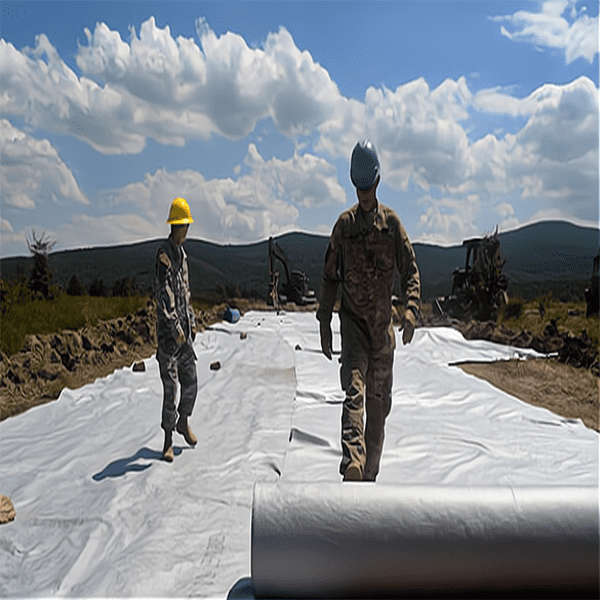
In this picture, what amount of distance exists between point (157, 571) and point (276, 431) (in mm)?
2113

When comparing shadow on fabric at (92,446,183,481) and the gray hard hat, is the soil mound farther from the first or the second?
the gray hard hat

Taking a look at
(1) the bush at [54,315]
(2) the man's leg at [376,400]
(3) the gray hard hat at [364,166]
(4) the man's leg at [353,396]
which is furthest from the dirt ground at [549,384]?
(1) the bush at [54,315]

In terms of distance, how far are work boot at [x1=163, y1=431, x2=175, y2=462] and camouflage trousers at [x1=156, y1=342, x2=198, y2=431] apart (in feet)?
0.16

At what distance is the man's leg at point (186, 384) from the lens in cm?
396

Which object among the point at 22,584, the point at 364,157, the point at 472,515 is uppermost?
the point at 364,157

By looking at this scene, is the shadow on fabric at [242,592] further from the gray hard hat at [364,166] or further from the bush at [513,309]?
the bush at [513,309]

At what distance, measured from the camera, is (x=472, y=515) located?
1837 mm

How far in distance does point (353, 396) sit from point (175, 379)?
61.1 inches

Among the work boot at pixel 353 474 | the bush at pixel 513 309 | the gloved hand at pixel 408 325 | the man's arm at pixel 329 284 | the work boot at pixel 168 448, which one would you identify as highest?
the man's arm at pixel 329 284

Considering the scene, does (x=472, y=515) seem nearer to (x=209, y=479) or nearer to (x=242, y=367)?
(x=209, y=479)

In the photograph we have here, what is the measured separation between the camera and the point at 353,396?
2836 mm

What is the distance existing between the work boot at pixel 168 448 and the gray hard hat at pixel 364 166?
2210mm

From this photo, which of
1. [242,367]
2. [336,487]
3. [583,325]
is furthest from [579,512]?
[583,325]

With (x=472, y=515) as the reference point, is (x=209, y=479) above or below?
below
